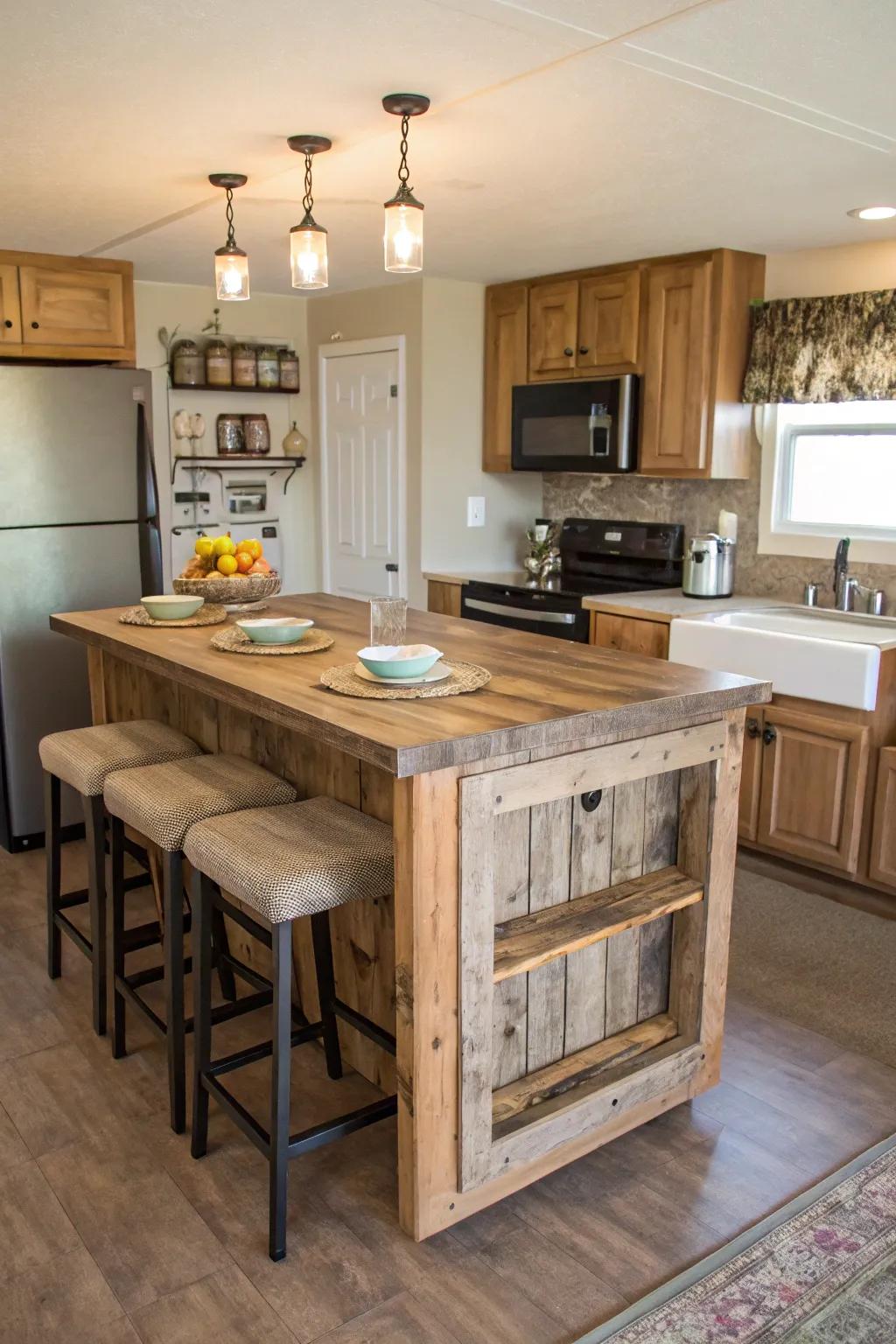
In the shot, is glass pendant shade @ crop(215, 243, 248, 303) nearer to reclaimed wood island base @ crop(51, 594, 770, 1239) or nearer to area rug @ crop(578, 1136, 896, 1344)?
reclaimed wood island base @ crop(51, 594, 770, 1239)

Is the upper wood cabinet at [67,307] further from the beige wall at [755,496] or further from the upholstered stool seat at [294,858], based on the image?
the upholstered stool seat at [294,858]

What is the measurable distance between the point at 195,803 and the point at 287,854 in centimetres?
42

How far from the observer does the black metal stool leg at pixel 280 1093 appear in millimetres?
1927

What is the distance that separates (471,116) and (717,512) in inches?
94.0

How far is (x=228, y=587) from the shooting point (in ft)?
10.1

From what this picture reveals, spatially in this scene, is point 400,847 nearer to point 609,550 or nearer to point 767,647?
point 767,647

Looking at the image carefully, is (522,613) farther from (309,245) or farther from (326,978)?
(326,978)

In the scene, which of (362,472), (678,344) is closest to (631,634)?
(678,344)

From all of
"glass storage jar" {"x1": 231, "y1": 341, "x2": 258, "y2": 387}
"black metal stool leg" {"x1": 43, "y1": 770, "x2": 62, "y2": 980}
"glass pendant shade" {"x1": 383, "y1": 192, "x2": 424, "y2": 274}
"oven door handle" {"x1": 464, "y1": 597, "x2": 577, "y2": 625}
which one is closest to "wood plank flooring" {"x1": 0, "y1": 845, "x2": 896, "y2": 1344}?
"black metal stool leg" {"x1": 43, "y1": 770, "x2": 62, "y2": 980}

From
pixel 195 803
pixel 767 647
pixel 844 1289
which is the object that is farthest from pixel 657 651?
pixel 844 1289

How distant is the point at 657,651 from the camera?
3.99 meters

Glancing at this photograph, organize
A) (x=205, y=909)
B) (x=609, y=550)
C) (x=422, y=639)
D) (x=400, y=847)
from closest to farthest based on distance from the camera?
1. (x=400, y=847)
2. (x=205, y=909)
3. (x=422, y=639)
4. (x=609, y=550)

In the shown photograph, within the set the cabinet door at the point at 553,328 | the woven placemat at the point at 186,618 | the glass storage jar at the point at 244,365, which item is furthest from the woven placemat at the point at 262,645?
the glass storage jar at the point at 244,365

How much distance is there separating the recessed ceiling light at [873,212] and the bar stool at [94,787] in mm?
2580
